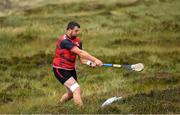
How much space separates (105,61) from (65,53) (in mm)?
11640

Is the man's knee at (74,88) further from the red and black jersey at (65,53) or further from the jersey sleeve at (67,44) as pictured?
the jersey sleeve at (67,44)

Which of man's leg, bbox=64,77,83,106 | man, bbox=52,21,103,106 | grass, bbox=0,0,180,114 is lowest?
grass, bbox=0,0,180,114

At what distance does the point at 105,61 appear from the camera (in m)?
23.1

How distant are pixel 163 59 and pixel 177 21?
54.8 ft

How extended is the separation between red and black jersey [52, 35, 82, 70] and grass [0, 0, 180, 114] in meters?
0.96

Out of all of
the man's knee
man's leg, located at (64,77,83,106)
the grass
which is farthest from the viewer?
the grass

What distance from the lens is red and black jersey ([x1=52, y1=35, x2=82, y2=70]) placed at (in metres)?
11.4

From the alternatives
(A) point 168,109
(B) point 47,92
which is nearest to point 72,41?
(A) point 168,109

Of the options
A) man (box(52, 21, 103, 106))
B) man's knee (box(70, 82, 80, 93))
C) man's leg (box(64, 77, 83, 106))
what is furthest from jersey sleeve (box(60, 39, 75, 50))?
man's knee (box(70, 82, 80, 93))

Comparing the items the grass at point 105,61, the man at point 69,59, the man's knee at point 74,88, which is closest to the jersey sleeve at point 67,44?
the man at point 69,59

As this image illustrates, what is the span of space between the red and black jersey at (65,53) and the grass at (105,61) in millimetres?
958

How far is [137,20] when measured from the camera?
40969 mm

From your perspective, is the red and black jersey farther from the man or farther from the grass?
the grass

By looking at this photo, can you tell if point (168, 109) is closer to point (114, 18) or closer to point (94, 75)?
point (94, 75)
